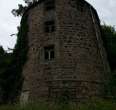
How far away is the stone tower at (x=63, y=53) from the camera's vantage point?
17781 millimetres

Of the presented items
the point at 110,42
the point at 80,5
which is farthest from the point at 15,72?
the point at 110,42

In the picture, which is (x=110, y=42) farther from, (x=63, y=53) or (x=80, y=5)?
(x=63, y=53)

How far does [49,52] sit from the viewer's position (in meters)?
19.0

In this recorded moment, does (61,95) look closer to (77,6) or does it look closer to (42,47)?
(42,47)

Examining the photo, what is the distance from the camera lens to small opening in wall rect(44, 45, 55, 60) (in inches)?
741

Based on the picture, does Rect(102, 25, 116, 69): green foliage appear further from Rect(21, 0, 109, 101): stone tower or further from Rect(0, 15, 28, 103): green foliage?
Rect(0, 15, 28, 103): green foliage

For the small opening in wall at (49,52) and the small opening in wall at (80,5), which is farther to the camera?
the small opening in wall at (80,5)

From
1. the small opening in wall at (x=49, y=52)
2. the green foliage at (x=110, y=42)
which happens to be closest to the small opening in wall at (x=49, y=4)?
the small opening in wall at (x=49, y=52)

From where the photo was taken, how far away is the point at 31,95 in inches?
719

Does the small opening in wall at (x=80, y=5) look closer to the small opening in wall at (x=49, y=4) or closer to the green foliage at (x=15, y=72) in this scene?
the small opening in wall at (x=49, y=4)

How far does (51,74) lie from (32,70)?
5.41 ft

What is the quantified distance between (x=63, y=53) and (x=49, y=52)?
1.09 meters

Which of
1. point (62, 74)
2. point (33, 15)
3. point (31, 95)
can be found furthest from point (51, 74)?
point (33, 15)

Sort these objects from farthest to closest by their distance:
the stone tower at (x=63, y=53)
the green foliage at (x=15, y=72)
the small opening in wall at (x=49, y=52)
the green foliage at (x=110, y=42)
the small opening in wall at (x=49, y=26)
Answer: the green foliage at (x=110, y=42), the green foliage at (x=15, y=72), the small opening in wall at (x=49, y=26), the small opening in wall at (x=49, y=52), the stone tower at (x=63, y=53)
